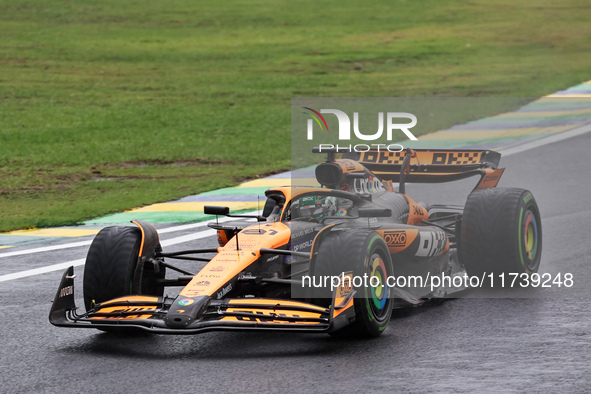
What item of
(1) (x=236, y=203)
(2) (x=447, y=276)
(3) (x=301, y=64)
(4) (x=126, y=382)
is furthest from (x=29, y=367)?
(3) (x=301, y=64)

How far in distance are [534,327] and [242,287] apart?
212cm

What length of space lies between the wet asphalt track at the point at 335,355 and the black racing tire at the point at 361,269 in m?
0.12

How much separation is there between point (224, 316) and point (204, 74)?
21.8 meters

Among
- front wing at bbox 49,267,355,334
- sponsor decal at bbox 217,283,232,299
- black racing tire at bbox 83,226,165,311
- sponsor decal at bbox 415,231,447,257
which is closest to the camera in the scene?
front wing at bbox 49,267,355,334

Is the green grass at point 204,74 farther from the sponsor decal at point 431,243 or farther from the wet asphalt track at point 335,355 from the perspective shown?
the sponsor decal at point 431,243

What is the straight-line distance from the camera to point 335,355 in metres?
6.11

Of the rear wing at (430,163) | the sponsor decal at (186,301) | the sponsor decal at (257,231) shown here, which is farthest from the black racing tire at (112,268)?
the rear wing at (430,163)

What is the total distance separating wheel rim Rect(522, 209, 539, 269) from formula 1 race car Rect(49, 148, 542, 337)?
1 centimetres

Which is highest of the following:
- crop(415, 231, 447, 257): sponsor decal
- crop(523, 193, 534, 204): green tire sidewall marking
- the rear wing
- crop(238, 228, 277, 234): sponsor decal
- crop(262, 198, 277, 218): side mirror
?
the rear wing

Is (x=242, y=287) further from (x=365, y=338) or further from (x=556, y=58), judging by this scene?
(x=556, y=58)

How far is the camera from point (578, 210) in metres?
10.9

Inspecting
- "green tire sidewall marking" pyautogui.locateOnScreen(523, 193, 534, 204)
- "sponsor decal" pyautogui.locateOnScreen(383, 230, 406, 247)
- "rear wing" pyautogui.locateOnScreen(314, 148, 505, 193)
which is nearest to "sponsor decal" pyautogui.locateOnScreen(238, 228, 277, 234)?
"sponsor decal" pyautogui.locateOnScreen(383, 230, 406, 247)

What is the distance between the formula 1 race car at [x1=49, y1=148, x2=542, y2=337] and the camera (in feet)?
20.2

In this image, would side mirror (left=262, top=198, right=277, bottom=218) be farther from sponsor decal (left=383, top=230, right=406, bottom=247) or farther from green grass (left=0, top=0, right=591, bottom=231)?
green grass (left=0, top=0, right=591, bottom=231)
